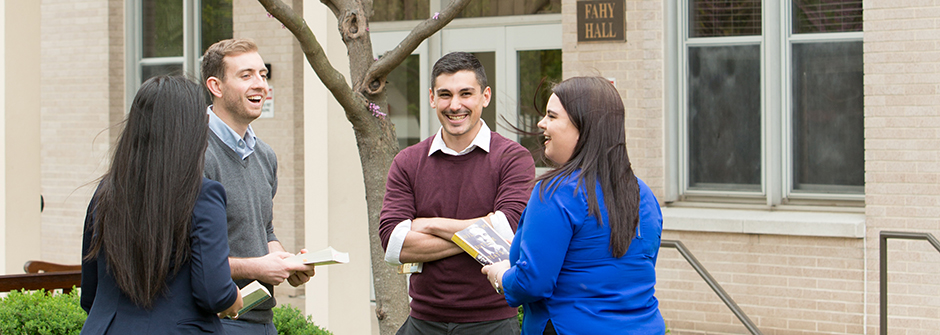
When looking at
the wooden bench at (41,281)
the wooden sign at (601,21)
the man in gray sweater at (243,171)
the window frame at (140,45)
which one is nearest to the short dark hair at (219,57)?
the man in gray sweater at (243,171)

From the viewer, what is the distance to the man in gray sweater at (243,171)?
2719 mm

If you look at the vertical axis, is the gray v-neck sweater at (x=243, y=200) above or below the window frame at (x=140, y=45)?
below

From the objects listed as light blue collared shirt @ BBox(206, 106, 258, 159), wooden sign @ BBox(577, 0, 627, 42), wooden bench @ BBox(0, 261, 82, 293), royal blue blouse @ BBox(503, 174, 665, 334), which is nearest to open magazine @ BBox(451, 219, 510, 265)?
royal blue blouse @ BBox(503, 174, 665, 334)

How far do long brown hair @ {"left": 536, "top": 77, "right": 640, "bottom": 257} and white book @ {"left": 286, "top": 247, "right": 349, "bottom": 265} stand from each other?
27.6 inches

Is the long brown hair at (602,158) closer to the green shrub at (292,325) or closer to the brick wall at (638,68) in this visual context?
the green shrub at (292,325)

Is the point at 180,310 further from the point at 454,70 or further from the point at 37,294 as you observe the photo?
the point at 37,294

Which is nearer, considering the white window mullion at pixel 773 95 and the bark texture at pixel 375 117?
the bark texture at pixel 375 117

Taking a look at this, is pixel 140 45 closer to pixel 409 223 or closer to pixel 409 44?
pixel 409 44

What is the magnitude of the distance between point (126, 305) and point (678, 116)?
5598mm

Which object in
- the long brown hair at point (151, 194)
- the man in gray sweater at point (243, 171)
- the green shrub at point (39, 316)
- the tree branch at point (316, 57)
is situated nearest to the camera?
the long brown hair at point (151, 194)

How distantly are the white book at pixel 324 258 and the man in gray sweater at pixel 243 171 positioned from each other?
3cm

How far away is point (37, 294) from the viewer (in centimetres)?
490

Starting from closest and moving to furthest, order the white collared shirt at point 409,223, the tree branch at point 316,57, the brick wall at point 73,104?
the white collared shirt at point 409,223, the tree branch at point 316,57, the brick wall at point 73,104

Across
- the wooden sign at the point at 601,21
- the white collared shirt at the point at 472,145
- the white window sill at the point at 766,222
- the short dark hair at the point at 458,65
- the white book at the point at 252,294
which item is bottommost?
the white window sill at the point at 766,222
